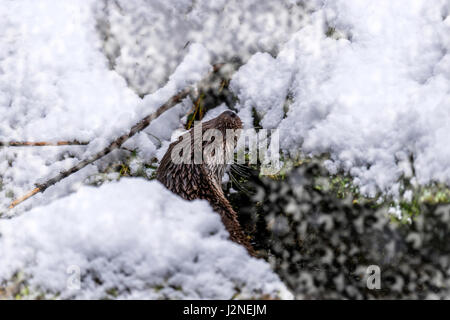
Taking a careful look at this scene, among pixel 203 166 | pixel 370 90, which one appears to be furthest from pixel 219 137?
pixel 370 90

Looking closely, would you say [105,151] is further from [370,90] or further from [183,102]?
[370,90]

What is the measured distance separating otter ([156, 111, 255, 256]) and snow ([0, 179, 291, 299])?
0.72 metres

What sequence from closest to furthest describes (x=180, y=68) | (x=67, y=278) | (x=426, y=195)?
(x=67, y=278) < (x=426, y=195) < (x=180, y=68)

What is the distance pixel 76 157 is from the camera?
261 centimetres

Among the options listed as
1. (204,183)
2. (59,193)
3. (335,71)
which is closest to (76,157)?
(59,193)

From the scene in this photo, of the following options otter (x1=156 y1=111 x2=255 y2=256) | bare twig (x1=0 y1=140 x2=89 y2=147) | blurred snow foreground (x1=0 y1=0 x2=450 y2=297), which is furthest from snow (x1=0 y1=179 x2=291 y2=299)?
bare twig (x1=0 y1=140 x2=89 y2=147)

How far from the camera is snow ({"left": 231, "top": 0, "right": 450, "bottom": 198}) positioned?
1991mm

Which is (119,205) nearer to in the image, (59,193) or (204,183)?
(204,183)

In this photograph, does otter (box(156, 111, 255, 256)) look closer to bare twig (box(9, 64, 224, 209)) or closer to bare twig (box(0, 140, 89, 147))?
bare twig (box(9, 64, 224, 209))

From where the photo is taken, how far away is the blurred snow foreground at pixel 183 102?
5.11 ft

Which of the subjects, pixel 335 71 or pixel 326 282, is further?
pixel 335 71

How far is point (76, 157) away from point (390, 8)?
231 centimetres

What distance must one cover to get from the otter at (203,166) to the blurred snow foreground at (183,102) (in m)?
0.22

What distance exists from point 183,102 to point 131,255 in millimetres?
1531
